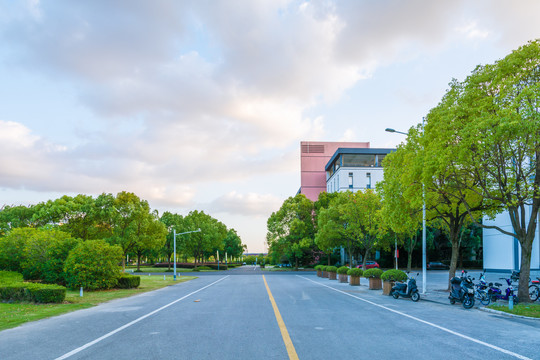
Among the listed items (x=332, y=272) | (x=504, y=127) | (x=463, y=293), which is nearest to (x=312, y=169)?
(x=332, y=272)

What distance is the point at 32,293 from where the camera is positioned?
56.9 ft

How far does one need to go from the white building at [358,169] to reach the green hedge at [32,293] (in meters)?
58.5

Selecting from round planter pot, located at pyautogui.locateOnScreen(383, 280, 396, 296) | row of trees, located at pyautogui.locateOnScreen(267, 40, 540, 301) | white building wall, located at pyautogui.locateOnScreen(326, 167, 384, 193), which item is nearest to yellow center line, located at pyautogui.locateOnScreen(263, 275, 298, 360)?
round planter pot, located at pyautogui.locateOnScreen(383, 280, 396, 296)

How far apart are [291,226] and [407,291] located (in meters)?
46.9

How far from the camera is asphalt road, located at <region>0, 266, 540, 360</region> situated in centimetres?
761

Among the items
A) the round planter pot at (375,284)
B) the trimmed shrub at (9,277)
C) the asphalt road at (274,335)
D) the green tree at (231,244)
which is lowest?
the green tree at (231,244)

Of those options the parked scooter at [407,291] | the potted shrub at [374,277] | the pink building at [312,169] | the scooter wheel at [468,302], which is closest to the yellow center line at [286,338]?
the scooter wheel at [468,302]

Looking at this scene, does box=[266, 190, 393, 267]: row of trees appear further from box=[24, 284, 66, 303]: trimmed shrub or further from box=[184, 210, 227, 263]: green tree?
box=[24, 284, 66, 303]: trimmed shrub

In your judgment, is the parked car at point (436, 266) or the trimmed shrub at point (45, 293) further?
the parked car at point (436, 266)

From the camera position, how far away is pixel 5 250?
26000 millimetres

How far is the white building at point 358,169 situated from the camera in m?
71.9

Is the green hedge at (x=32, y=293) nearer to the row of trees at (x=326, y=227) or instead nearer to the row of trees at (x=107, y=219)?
the row of trees at (x=326, y=227)

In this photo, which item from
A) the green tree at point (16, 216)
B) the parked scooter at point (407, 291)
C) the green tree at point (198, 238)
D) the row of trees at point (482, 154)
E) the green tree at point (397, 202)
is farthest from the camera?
the green tree at point (198, 238)

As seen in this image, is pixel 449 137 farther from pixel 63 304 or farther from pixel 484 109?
pixel 63 304
